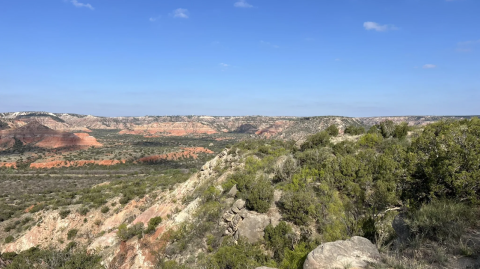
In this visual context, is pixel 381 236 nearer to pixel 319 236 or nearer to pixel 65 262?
pixel 319 236

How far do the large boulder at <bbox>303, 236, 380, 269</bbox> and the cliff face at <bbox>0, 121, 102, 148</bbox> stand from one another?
4309 inches

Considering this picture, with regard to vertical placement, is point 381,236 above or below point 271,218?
above

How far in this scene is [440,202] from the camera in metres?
7.32

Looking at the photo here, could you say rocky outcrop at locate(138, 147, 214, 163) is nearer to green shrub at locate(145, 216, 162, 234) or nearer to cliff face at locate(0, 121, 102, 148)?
cliff face at locate(0, 121, 102, 148)

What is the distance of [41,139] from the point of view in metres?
99.6

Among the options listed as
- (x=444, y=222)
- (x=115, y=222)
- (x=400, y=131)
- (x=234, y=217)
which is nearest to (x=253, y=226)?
(x=234, y=217)

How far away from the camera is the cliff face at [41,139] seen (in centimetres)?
9662

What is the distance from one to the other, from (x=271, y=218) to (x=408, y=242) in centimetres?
534

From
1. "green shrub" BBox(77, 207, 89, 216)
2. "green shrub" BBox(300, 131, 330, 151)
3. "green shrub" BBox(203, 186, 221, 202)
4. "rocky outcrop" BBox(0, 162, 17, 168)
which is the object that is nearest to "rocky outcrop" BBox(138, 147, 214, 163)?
"rocky outcrop" BBox(0, 162, 17, 168)

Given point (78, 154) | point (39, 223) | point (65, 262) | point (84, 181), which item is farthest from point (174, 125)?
point (65, 262)

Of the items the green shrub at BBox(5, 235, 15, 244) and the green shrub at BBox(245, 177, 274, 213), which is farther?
the green shrub at BBox(5, 235, 15, 244)

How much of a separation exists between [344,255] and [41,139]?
4962 inches

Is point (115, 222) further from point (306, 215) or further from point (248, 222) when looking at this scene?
point (306, 215)

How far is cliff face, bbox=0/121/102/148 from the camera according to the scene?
96.6m
